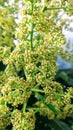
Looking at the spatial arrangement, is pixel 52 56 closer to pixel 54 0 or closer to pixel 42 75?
pixel 42 75

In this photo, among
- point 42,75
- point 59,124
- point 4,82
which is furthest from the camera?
point 59,124

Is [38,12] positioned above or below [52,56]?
above

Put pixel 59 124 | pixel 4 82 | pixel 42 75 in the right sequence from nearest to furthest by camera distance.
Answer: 1. pixel 42 75
2. pixel 4 82
3. pixel 59 124

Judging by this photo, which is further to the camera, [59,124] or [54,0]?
[59,124]

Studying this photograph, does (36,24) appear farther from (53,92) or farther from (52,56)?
(53,92)

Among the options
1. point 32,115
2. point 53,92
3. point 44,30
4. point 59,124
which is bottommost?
point 59,124

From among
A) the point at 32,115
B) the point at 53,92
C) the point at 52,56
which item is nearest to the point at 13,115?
the point at 32,115

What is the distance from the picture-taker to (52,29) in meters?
1.82

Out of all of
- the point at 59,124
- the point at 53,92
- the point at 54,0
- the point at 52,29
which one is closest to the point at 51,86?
the point at 53,92

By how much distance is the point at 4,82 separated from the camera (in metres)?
1.96

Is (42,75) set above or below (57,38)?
below

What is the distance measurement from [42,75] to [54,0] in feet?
1.56

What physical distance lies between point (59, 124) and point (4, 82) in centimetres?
195

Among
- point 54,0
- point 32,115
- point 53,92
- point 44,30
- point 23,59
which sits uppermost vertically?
point 54,0
